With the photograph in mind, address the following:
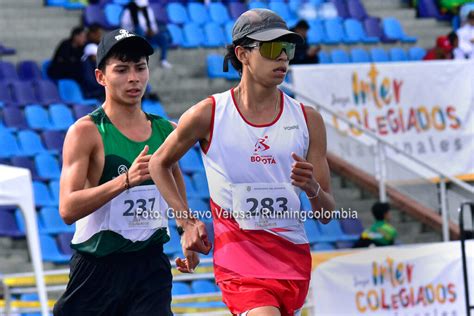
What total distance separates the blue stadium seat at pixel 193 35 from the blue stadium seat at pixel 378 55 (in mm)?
2898

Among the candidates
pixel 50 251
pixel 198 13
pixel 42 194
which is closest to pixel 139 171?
pixel 50 251

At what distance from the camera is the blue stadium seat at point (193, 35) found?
19094mm

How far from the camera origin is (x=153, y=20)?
17.8 meters

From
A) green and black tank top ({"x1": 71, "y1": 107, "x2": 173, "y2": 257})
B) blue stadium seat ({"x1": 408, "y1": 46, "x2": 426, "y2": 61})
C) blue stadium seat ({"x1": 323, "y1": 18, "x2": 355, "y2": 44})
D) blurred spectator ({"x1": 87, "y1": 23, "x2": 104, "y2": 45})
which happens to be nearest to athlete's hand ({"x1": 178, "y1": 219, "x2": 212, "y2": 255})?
green and black tank top ({"x1": 71, "y1": 107, "x2": 173, "y2": 257})

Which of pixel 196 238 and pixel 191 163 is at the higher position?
pixel 191 163

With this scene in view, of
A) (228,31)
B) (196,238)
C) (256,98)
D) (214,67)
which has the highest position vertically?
(228,31)

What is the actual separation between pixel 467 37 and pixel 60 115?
7.57 m

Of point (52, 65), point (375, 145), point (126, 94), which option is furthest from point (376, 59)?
point (126, 94)

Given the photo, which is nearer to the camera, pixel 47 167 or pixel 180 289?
pixel 180 289

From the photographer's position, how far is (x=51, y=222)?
14.7 metres

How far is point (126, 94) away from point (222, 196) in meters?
1.00

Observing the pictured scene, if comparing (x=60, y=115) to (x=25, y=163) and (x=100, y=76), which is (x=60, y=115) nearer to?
(x=25, y=163)

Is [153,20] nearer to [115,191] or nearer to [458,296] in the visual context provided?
[458,296]

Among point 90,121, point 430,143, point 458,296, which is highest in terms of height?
A: point 430,143
